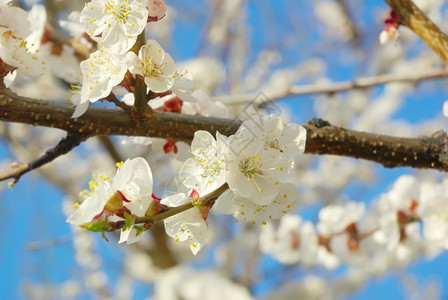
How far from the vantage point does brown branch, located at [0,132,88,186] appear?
0.85 meters

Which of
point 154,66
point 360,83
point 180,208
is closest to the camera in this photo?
point 180,208

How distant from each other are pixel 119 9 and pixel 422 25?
22.6 inches

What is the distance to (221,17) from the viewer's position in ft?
13.4

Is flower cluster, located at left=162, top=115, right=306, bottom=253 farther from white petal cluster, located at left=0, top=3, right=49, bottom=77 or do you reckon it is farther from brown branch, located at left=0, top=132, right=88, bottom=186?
white petal cluster, located at left=0, top=3, right=49, bottom=77

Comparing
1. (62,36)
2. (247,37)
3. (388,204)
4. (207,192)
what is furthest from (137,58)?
(247,37)

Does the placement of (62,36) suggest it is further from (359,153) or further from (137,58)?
(359,153)

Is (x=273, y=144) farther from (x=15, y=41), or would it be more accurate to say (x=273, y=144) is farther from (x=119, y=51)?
(x=15, y=41)

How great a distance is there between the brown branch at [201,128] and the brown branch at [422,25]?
0.56ft

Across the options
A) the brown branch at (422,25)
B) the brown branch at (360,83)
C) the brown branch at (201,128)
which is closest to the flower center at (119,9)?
the brown branch at (201,128)

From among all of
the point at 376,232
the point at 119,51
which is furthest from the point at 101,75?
the point at 376,232

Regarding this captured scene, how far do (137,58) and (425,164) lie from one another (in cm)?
58

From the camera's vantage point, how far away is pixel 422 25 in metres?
0.90

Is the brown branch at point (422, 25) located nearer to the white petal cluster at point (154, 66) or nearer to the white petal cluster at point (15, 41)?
the white petal cluster at point (154, 66)

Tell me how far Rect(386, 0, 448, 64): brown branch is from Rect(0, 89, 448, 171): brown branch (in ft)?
0.56
